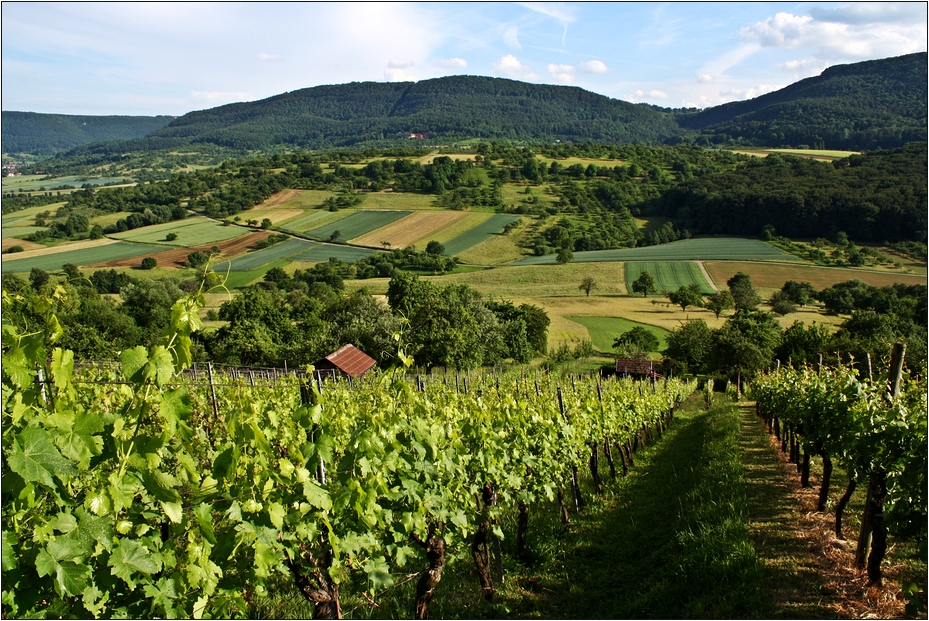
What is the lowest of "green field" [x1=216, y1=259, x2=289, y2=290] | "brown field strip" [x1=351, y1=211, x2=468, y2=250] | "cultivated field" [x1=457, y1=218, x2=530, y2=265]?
"green field" [x1=216, y1=259, x2=289, y2=290]

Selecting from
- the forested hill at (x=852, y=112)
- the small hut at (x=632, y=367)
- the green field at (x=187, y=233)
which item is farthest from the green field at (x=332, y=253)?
the forested hill at (x=852, y=112)

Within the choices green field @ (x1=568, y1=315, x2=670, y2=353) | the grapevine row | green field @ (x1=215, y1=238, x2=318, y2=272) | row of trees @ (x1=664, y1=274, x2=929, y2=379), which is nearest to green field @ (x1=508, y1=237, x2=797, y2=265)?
row of trees @ (x1=664, y1=274, x2=929, y2=379)

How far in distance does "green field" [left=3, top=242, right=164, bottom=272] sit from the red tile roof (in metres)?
43.2

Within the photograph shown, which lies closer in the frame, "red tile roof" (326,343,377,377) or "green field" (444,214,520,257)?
"red tile roof" (326,343,377,377)

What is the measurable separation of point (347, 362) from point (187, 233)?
2137 inches

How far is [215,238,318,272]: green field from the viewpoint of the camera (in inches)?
2354

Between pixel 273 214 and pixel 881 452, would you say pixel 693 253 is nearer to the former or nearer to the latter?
pixel 273 214

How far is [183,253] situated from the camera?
6178cm

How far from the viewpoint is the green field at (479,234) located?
68.6 metres

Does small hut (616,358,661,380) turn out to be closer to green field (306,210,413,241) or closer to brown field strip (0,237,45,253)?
green field (306,210,413,241)

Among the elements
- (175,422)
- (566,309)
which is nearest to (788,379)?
(175,422)

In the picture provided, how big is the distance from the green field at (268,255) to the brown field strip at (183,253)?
1347 mm

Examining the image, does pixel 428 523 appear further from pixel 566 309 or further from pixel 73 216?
pixel 73 216

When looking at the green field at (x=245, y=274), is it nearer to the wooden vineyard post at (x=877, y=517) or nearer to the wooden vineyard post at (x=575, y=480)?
the wooden vineyard post at (x=575, y=480)
